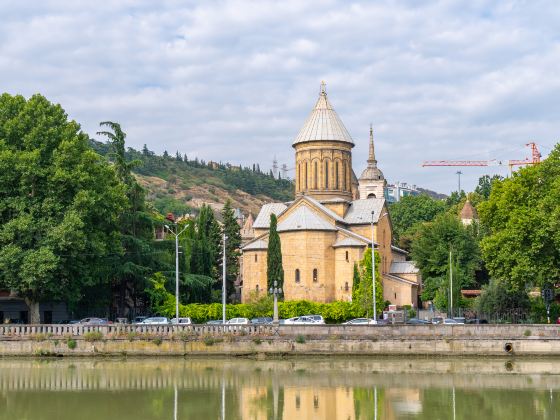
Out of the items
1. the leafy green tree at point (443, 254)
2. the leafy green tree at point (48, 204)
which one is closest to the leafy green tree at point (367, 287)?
the leafy green tree at point (443, 254)

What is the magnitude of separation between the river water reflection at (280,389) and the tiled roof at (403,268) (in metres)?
25.7

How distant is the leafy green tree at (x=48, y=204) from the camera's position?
4306 centimetres

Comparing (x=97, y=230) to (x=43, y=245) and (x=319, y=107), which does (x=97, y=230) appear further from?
(x=319, y=107)

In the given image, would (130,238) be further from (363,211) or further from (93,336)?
(363,211)

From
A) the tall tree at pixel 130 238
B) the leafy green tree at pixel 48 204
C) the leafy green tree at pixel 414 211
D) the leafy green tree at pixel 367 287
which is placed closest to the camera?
the leafy green tree at pixel 48 204

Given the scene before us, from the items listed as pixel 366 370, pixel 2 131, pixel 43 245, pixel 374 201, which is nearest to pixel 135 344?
pixel 43 245

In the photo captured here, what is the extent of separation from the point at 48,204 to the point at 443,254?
33807 millimetres

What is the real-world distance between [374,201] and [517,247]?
21243mm

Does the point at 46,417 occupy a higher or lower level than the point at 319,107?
lower

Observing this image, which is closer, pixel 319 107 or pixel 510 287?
pixel 510 287

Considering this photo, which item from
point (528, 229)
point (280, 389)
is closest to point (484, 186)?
point (528, 229)

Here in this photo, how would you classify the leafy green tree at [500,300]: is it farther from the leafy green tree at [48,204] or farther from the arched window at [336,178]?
the leafy green tree at [48,204]

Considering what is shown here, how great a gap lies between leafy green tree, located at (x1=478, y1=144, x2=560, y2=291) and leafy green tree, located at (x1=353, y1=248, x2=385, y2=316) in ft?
36.5

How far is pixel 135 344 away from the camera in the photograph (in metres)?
40.2
